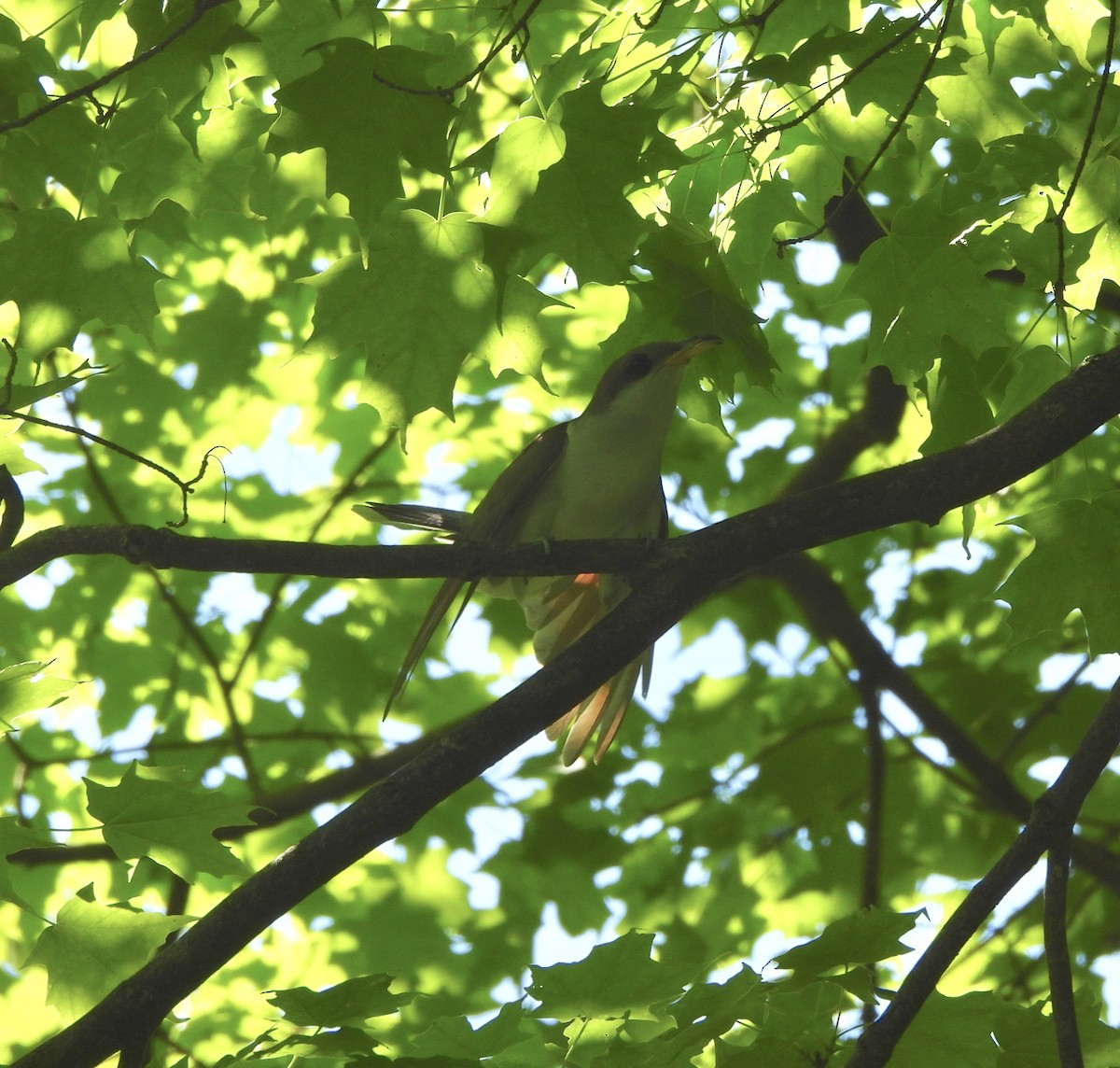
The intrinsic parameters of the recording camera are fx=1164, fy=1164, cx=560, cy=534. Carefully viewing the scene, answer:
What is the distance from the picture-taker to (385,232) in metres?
3.49

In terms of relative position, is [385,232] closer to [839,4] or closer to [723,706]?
[839,4]

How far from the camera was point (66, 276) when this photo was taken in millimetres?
3908

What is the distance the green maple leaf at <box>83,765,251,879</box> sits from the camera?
10.8ft

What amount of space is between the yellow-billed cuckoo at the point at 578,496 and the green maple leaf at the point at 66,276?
118 cm

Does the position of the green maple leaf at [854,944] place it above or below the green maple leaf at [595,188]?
below

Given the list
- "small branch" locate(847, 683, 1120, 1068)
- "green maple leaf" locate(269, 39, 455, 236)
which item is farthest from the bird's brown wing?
"small branch" locate(847, 683, 1120, 1068)

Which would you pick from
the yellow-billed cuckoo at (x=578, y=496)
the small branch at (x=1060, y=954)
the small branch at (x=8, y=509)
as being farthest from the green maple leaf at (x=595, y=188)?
the small branch at (x=1060, y=954)

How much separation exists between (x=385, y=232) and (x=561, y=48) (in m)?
2.36

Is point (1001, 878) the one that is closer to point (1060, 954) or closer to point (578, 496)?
point (1060, 954)

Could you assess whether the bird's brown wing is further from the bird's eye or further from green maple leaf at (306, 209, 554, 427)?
green maple leaf at (306, 209, 554, 427)

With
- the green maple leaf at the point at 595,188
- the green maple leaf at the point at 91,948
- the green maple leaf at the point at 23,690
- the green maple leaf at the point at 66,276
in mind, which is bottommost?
the green maple leaf at the point at 91,948

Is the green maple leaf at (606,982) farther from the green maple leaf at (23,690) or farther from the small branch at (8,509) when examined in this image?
the small branch at (8,509)

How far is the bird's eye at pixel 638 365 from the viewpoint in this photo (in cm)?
460

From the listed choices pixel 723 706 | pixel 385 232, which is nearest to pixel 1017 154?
pixel 385 232
